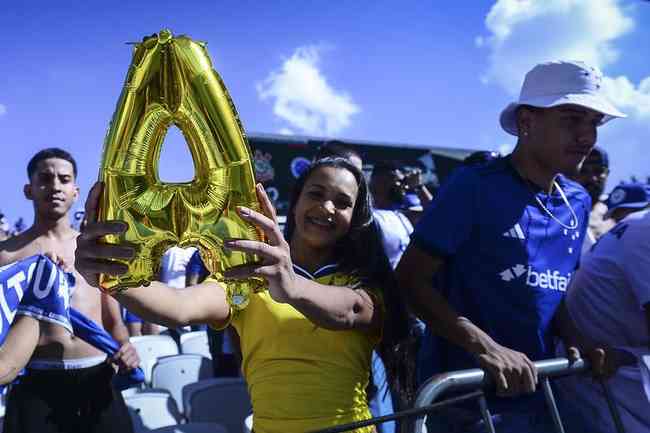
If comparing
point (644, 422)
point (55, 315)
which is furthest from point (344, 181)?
point (55, 315)

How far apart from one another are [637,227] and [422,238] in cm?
63

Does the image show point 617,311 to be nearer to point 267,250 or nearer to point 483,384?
point 483,384

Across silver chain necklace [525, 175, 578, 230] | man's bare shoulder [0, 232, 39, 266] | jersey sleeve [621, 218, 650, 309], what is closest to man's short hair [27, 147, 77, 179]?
man's bare shoulder [0, 232, 39, 266]

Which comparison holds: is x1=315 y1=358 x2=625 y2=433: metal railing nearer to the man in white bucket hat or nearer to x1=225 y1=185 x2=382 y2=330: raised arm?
the man in white bucket hat

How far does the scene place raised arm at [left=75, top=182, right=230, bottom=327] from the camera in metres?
0.87

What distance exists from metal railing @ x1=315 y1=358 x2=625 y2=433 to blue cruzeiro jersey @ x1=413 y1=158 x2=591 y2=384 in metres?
0.17

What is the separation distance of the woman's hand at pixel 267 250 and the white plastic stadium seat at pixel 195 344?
151 inches

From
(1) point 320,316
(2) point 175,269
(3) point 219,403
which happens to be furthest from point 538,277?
(2) point 175,269

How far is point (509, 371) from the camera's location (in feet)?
4.61

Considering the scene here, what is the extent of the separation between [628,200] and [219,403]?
2122mm

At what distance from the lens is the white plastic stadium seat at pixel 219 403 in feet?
9.16

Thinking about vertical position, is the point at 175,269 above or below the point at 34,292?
above

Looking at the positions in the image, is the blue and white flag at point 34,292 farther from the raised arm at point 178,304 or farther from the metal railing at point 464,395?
the metal railing at point 464,395

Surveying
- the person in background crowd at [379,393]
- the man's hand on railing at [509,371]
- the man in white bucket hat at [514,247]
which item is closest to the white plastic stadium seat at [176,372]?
the person in background crowd at [379,393]
